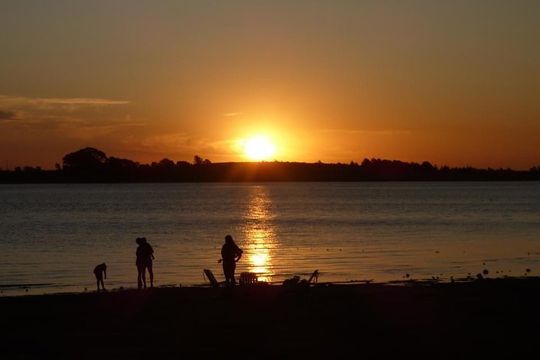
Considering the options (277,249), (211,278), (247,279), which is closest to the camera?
(211,278)

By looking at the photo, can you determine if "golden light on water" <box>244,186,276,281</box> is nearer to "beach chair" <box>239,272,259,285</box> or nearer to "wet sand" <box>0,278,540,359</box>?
"beach chair" <box>239,272,259,285</box>

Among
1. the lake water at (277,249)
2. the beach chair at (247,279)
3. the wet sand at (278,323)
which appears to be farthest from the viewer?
the lake water at (277,249)

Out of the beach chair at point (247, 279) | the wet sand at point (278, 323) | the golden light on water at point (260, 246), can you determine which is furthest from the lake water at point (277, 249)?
the wet sand at point (278, 323)

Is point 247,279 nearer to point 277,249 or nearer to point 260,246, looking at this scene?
point 277,249

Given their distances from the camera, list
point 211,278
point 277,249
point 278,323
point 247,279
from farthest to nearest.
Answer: point 277,249 < point 247,279 < point 211,278 < point 278,323

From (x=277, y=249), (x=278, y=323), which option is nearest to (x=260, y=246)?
(x=277, y=249)

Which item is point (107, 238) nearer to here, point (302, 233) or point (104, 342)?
point (302, 233)

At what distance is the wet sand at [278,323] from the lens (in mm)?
13164

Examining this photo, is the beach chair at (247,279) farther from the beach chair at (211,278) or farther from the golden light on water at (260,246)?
the golden light on water at (260,246)

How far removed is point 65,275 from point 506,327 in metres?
23.8

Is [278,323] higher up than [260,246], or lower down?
higher up

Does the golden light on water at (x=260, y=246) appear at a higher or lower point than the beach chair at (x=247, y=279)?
lower

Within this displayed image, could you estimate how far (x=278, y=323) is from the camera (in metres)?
16.0

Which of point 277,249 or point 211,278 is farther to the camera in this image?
point 277,249
